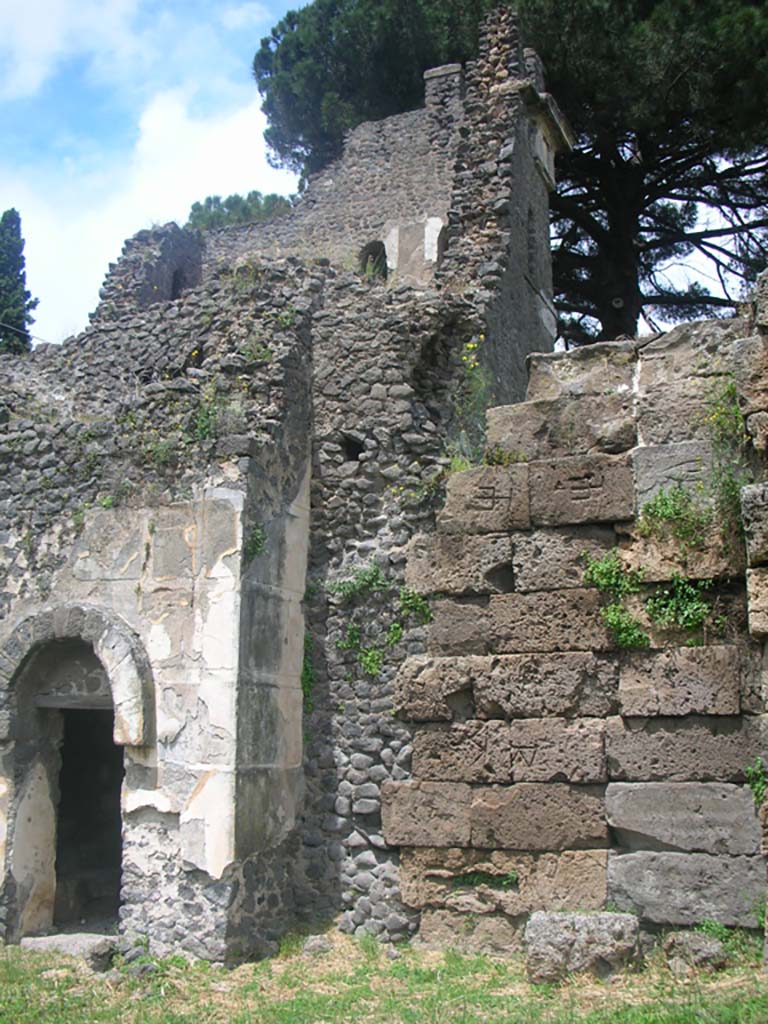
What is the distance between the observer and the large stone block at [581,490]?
7645 mm

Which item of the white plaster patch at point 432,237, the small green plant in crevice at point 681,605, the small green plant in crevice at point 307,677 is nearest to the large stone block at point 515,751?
the small green plant in crevice at point 681,605

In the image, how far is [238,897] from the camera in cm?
841

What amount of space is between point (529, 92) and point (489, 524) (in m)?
9.55

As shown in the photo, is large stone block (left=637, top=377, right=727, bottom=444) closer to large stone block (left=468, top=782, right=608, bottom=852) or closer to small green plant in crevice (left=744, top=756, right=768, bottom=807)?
small green plant in crevice (left=744, top=756, right=768, bottom=807)

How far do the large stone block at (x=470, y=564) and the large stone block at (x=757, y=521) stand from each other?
2.22m

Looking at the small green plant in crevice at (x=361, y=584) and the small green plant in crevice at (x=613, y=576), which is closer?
the small green plant in crevice at (x=613, y=576)

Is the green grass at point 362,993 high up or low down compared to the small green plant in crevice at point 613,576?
down

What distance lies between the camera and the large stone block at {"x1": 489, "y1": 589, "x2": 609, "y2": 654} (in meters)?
7.57

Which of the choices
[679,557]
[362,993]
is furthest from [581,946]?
[679,557]

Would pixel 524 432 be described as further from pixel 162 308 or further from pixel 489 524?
pixel 162 308

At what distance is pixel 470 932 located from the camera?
773 centimetres

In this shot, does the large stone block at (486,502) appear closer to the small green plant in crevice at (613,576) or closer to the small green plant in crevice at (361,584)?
the small green plant in crevice at (613,576)

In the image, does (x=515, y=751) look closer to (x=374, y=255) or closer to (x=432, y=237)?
(x=432, y=237)

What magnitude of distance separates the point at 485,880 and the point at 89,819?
531 centimetres
